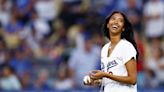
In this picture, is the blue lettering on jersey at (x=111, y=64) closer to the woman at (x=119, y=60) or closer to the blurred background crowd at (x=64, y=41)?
the woman at (x=119, y=60)

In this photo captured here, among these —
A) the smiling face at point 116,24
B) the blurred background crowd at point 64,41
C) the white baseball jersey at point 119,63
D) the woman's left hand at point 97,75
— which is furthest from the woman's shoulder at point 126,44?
the blurred background crowd at point 64,41

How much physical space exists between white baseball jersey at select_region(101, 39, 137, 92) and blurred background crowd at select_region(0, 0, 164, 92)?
5.89 metres

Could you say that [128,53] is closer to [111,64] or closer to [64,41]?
[111,64]

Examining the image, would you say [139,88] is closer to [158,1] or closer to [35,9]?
[158,1]

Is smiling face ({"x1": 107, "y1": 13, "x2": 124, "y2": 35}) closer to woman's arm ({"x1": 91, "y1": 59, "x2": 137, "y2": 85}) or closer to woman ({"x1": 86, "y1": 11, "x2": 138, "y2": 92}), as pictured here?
woman ({"x1": 86, "y1": 11, "x2": 138, "y2": 92})

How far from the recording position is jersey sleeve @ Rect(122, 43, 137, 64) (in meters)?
5.57

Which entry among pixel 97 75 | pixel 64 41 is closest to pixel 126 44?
pixel 97 75

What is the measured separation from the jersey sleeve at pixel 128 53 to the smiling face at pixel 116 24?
19 cm

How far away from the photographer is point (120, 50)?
5.63m

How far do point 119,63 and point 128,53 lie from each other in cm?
14

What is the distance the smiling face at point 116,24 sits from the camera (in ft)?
Answer: 18.6

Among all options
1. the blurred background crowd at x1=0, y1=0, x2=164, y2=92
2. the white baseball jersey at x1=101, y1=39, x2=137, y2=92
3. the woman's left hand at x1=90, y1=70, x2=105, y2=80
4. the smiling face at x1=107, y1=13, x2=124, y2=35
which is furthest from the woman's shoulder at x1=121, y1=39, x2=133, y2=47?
the blurred background crowd at x1=0, y1=0, x2=164, y2=92

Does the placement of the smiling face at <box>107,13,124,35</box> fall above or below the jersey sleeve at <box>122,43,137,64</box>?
above

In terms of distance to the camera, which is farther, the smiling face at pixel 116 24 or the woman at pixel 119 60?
the smiling face at pixel 116 24
